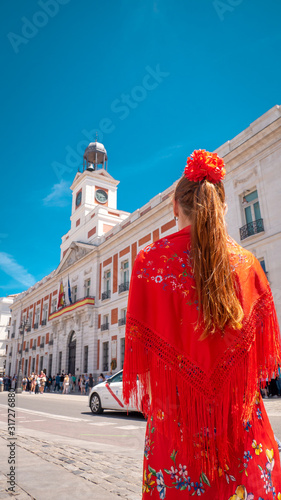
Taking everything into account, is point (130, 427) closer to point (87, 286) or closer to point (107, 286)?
point (107, 286)

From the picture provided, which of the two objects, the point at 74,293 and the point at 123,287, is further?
the point at 74,293

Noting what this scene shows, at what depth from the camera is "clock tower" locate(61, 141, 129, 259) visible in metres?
36.3

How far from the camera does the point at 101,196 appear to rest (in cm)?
4109

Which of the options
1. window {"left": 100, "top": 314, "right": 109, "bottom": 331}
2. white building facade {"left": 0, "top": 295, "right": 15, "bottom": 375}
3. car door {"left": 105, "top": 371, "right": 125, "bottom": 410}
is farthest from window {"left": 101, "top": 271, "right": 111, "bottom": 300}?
white building facade {"left": 0, "top": 295, "right": 15, "bottom": 375}

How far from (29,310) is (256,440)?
5125cm

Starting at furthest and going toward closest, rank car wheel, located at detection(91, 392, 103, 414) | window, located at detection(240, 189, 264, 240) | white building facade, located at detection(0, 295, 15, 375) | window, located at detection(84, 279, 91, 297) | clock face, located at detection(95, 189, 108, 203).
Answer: white building facade, located at detection(0, 295, 15, 375), clock face, located at detection(95, 189, 108, 203), window, located at detection(84, 279, 91, 297), window, located at detection(240, 189, 264, 240), car wheel, located at detection(91, 392, 103, 414)

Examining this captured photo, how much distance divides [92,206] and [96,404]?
98.1ft

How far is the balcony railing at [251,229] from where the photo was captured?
1839cm

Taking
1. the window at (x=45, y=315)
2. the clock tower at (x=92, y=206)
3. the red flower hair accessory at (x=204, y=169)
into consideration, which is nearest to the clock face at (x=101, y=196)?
the clock tower at (x=92, y=206)

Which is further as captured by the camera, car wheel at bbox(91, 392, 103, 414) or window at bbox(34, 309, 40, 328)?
window at bbox(34, 309, 40, 328)

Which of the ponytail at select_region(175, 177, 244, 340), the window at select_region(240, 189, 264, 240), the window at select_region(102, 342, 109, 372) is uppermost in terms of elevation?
the window at select_region(240, 189, 264, 240)

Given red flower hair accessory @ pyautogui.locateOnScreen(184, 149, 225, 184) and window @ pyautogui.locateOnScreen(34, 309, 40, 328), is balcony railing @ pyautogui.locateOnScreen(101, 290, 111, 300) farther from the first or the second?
red flower hair accessory @ pyautogui.locateOnScreen(184, 149, 225, 184)

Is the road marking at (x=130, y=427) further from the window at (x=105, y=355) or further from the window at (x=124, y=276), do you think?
the window at (x=105, y=355)

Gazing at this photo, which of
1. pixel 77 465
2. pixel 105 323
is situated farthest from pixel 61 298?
pixel 77 465
